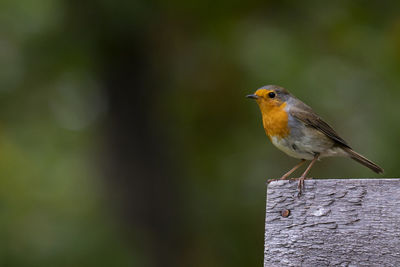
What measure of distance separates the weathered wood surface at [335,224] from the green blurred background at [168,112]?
361 cm

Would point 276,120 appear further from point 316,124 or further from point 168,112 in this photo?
point 168,112

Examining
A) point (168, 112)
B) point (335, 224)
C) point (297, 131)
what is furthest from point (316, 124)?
point (168, 112)

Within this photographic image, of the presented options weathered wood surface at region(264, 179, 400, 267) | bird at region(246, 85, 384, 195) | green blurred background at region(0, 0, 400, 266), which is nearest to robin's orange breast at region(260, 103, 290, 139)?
bird at region(246, 85, 384, 195)

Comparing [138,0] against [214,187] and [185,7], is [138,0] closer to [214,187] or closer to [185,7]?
[185,7]

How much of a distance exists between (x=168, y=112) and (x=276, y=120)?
3599 millimetres

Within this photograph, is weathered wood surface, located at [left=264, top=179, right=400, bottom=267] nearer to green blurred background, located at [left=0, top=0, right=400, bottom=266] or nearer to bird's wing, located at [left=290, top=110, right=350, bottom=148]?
bird's wing, located at [left=290, top=110, right=350, bottom=148]

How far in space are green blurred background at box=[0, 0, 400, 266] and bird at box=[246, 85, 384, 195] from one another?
1.66 meters

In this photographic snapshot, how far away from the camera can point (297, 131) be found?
4297 millimetres

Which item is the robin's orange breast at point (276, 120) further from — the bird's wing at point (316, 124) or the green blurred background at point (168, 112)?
the green blurred background at point (168, 112)

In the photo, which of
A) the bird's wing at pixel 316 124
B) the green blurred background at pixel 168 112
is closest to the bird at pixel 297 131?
the bird's wing at pixel 316 124

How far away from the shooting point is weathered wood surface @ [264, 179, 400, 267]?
2.32 meters

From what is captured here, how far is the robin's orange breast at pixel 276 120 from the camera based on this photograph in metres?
4.24

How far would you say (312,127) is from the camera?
4.39 meters

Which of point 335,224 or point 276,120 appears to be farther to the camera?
point 276,120
